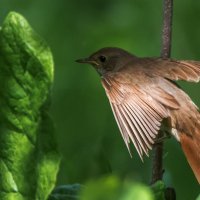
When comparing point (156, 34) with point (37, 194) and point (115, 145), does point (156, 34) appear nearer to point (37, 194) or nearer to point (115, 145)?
point (115, 145)

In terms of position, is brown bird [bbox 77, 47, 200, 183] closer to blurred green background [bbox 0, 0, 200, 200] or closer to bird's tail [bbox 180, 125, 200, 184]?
bird's tail [bbox 180, 125, 200, 184]

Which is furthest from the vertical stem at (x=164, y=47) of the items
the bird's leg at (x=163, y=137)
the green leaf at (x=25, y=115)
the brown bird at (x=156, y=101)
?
the brown bird at (x=156, y=101)

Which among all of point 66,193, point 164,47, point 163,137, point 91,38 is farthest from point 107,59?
point 66,193

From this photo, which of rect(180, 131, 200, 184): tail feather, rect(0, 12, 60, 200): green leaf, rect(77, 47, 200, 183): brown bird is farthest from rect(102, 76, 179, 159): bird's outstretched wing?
rect(0, 12, 60, 200): green leaf

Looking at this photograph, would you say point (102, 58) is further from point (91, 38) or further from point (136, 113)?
point (136, 113)

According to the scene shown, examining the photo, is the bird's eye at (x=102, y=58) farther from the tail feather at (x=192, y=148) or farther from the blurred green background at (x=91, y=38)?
the tail feather at (x=192, y=148)

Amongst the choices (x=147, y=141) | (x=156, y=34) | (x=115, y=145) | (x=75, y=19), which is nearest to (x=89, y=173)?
(x=147, y=141)
